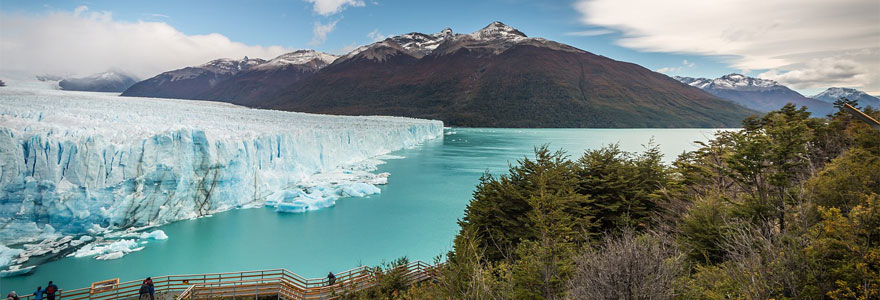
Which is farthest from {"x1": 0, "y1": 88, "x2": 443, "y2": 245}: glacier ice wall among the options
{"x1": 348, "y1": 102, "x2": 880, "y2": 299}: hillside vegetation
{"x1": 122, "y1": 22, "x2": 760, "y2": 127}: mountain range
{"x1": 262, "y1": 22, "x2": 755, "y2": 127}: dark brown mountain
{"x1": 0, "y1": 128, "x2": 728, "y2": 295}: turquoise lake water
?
{"x1": 122, "y1": 22, "x2": 760, "y2": 127}: mountain range

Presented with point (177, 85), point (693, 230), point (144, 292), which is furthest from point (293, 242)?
point (177, 85)

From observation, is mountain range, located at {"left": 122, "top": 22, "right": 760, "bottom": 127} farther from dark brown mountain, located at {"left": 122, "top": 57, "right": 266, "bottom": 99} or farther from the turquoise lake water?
the turquoise lake water

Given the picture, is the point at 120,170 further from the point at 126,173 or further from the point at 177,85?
the point at 177,85

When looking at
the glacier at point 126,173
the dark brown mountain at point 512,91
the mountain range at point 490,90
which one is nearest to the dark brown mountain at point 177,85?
the mountain range at point 490,90

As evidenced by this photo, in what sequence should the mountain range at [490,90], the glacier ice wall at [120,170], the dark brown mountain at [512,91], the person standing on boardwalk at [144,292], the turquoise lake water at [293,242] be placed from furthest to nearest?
the mountain range at [490,90], the dark brown mountain at [512,91], the glacier ice wall at [120,170], the turquoise lake water at [293,242], the person standing on boardwalk at [144,292]

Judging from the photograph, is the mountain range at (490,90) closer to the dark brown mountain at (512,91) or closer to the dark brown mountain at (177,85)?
the dark brown mountain at (512,91)

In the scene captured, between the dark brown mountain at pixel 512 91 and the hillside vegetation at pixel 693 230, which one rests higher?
the dark brown mountain at pixel 512 91

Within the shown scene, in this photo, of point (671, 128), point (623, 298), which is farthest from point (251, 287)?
point (671, 128)
